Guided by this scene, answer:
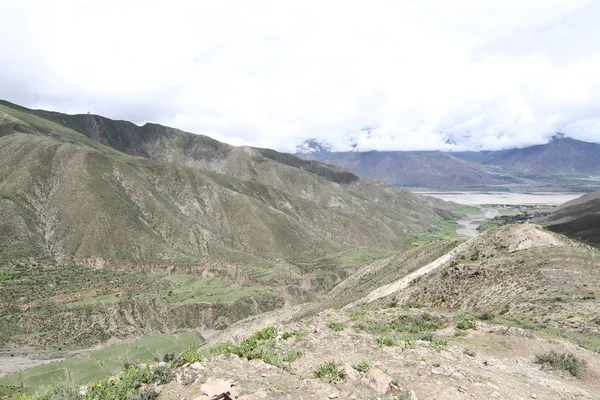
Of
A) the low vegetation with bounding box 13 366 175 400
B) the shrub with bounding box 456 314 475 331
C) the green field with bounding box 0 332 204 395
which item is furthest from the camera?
the green field with bounding box 0 332 204 395

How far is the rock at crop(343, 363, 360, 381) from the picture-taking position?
1191 cm

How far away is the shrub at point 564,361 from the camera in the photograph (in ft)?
50.0

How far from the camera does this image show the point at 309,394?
1080cm

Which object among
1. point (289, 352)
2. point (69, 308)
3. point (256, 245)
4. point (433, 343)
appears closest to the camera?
point (289, 352)

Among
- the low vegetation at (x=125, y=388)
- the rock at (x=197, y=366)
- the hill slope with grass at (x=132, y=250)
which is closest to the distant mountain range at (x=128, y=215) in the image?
the hill slope with grass at (x=132, y=250)

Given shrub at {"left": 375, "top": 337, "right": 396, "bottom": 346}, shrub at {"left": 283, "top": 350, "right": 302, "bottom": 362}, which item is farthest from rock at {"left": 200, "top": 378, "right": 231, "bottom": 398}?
shrub at {"left": 375, "top": 337, "right": 396, "bottom": 346}

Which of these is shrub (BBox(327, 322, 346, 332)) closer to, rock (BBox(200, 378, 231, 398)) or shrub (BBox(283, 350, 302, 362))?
A: shrub (BBox(283, 350, 302, 362))

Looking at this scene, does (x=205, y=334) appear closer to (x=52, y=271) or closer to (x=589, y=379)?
(x=52, y=271)

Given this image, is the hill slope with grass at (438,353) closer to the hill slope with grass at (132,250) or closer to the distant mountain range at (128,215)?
the hill slope with grass at (132,250)

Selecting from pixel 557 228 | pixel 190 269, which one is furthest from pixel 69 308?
pixel 557 228

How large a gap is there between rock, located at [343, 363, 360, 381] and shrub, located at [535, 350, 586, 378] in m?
9.85

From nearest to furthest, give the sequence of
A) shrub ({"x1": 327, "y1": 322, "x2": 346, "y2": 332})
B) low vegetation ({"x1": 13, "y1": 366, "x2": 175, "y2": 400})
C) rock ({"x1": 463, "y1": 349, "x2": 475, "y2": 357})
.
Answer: low vegetation ({"x1": 13, "y1": 366, "x2": 175, "y2": 400})
rock ({"x1": 463, "y1": 349, "x2": 475, "y2": 357})
shrub ({"x1": 327, "y1": 322, "x2": 346, "y2": 332})

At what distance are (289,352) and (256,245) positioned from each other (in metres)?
127

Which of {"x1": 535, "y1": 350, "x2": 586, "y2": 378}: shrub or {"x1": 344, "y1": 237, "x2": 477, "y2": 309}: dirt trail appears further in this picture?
{"x1": 344, "y1": 237, "x2": 477, "y2": 309}: dirt trail
